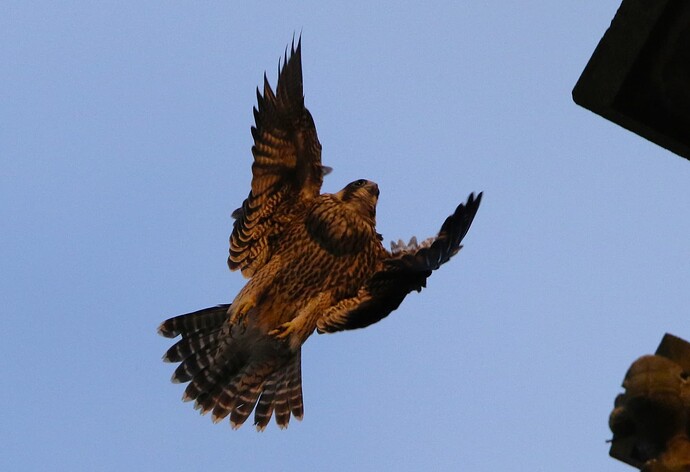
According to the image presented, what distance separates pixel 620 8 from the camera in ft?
9.39

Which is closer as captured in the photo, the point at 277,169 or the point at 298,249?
the point at 277,169

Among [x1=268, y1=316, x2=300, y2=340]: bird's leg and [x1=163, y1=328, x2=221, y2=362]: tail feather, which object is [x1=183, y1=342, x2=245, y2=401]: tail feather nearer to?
[x1=163, y1=328, x2=221, y2=362]: tail feather

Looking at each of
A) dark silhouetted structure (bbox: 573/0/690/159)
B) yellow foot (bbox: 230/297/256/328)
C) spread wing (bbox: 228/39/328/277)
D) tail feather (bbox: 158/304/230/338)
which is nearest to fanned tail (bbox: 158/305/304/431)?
tail feather (bbox: 158/304/230/338)

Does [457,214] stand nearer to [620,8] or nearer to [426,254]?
[426,254]

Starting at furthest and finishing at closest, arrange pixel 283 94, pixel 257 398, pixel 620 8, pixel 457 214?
1. pixel 257 398
2. pixel 283 94
3. pixel 457 214
4. pixel 620 8

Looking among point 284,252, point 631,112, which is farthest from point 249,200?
point 631,112

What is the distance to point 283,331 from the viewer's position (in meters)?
7.95

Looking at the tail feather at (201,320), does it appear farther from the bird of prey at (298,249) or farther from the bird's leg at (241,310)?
the bird's leg at (241,310)

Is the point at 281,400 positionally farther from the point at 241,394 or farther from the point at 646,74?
the point at 646,74

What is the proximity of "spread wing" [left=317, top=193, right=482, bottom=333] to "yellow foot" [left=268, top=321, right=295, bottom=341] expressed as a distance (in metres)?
0.24

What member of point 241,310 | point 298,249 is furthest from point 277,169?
point 241,310

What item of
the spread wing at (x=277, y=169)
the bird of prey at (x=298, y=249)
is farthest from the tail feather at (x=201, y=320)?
the spread wing at (x=277, y=169)

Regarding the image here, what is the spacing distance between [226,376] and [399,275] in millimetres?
2046

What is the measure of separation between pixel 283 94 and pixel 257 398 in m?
2.44
